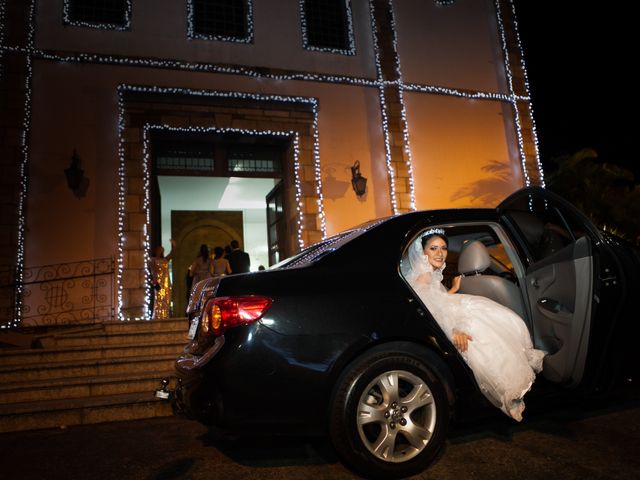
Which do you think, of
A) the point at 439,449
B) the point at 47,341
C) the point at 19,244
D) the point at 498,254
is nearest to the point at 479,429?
the point at 439,449

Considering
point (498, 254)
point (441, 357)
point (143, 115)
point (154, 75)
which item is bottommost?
point (441, 357)

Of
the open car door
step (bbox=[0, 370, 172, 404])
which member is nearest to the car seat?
the open car door

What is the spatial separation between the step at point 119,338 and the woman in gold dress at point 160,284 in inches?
86.0

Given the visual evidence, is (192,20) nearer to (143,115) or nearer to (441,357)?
(143,115)

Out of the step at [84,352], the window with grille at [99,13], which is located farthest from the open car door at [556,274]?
the window with grille at [99,13]

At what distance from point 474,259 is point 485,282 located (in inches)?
8.2

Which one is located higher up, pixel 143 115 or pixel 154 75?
pixel 154 75

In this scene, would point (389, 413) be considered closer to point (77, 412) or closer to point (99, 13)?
point (77, 412)

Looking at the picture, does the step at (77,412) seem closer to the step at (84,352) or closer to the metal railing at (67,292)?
the step at (84,352)

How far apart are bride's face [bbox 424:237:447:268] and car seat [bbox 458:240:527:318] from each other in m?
0.25

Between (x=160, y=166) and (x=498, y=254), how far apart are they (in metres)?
7.63

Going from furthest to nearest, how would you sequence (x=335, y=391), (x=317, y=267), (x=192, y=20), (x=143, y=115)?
1. (x=192, y=20)
2. (x=143, y=115)
3. (x=317, y=267)
4. (x=335, y=391)

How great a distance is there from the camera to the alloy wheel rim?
261 centimetres

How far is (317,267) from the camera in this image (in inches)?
111
